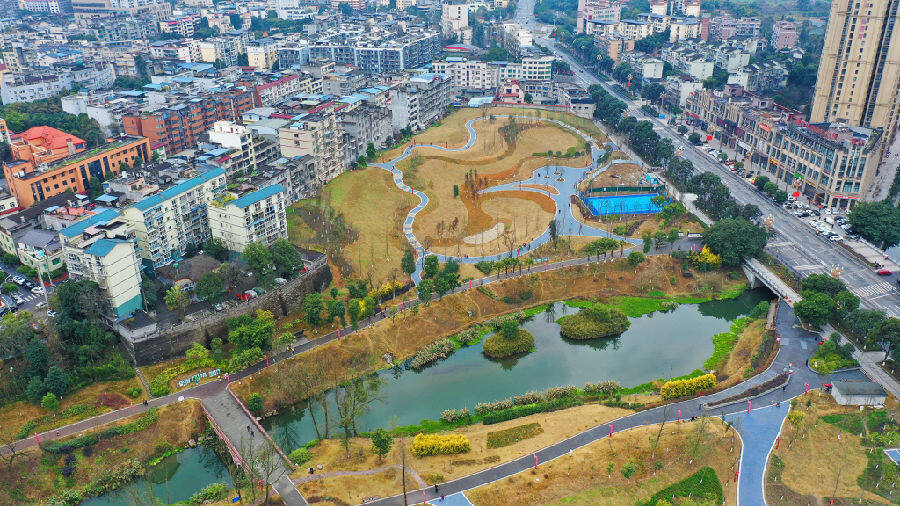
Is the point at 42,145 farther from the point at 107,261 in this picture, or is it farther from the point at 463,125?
the point at 463,125

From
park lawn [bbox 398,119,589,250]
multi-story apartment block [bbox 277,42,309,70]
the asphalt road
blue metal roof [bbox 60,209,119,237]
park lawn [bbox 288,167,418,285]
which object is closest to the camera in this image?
blue metal roof [bbox 60,209,119,237]

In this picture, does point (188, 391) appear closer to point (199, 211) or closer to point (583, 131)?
point (199, 211)

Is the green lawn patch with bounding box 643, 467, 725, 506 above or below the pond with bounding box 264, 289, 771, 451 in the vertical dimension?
above

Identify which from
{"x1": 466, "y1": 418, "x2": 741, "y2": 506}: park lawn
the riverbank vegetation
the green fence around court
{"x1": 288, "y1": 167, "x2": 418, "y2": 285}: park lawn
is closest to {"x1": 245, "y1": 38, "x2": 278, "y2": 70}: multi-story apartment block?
{"x1": 288, "y1": 167, "x2": 418, "y2": 285}: park lawn

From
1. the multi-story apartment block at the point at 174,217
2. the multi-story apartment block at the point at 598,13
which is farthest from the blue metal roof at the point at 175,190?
the multi-story apartment block at the point at 598,13

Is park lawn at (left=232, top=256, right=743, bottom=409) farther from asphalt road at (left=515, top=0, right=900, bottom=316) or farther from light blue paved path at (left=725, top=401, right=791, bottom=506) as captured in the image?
light blue paved path at (left=725, top=401, right=791, bottom=506)

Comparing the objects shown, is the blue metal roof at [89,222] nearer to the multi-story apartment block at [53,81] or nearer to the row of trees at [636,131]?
the multi-story apartment block at [53,81]

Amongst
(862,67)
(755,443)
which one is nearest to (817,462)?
(755,443)
